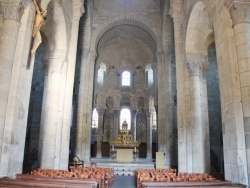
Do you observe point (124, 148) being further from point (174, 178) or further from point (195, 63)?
point (174, 178)

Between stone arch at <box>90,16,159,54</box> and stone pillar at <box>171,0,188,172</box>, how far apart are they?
6.29 meters

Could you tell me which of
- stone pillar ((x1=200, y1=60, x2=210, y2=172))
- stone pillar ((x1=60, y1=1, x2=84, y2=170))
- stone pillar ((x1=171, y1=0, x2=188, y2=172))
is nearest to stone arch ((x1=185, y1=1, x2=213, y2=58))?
stone pillar ((x1=171, y1=0, x2=188, y2=172))

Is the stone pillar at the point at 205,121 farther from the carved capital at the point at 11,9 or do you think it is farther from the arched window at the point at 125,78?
the arched window at the point at 125,78

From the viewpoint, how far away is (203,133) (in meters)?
11.0

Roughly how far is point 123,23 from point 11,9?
1481 centimetres

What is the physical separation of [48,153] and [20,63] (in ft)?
17.1

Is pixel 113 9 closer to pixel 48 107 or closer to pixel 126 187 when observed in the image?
A: pixel 48 107

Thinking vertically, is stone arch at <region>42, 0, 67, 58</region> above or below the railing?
above

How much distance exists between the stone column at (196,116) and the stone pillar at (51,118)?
6.31m

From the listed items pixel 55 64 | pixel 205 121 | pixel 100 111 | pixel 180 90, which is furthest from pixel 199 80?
pixel 100 111

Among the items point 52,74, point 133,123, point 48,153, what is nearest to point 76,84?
point 52,74

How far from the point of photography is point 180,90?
39.5ft

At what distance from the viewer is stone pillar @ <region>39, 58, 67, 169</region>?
1051cm

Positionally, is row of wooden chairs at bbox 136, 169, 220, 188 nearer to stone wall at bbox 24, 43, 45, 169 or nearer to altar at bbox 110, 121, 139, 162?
altar at bbox 110, 121, 139, 162
